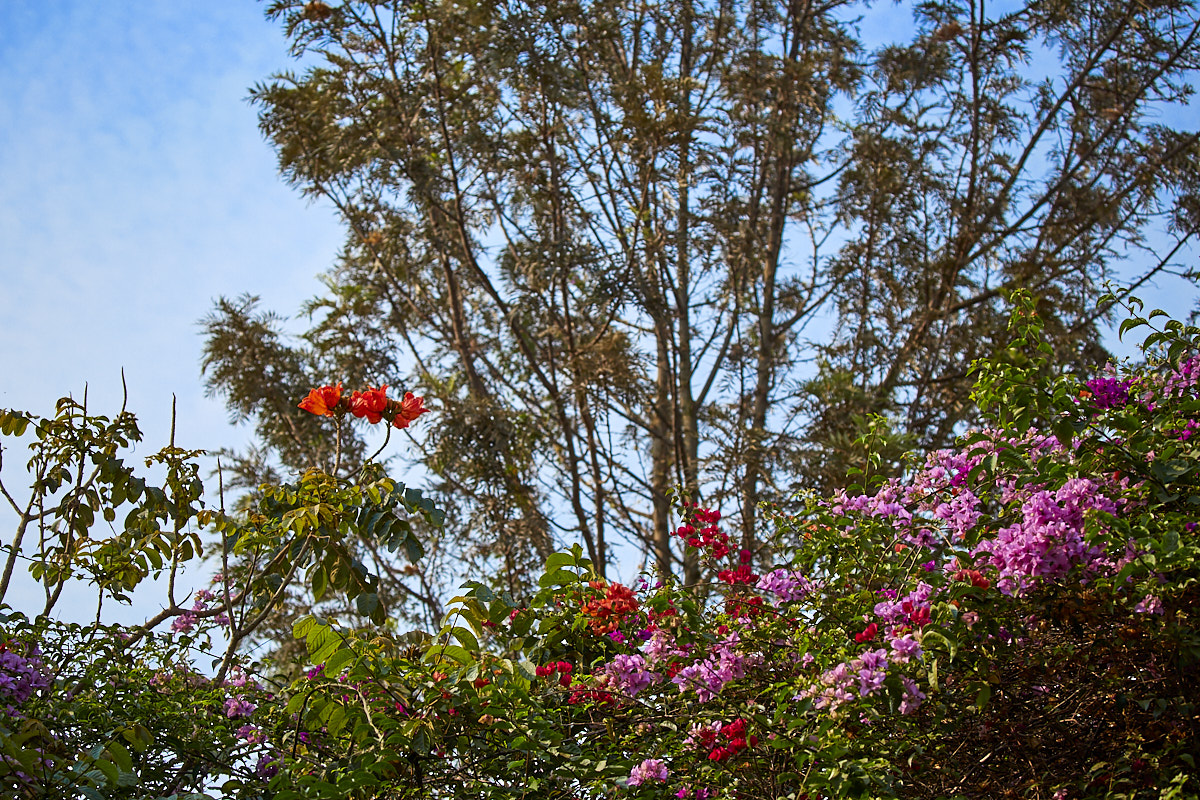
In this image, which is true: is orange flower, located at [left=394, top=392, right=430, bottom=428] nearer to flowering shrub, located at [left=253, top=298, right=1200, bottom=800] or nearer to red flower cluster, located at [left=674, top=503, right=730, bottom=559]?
flowering shrub, located at [left=253, top=298, right=1200, bottom=800]

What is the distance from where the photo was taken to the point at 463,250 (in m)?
6.57

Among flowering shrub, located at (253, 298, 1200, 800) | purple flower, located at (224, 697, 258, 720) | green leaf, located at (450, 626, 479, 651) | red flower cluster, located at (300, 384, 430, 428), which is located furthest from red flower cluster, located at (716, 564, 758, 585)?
purple flower, located at (224, 697, 258, 720)

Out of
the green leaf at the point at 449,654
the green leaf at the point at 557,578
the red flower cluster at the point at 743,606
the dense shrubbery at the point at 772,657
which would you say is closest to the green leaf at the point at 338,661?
the dense shrubbery at the point at 772,657

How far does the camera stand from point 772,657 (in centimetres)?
224

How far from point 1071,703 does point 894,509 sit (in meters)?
0.53

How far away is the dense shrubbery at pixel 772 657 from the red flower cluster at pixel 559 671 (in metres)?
0.01

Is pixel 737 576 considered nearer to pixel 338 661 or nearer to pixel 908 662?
pixel 908 662

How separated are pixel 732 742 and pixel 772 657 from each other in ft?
0.78

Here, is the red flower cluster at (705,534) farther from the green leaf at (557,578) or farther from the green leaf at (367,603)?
the green leaf at (367,603)

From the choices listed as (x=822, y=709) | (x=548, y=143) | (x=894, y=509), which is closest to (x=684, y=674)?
(x=822, y=709)

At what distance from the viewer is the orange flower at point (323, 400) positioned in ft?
7.22

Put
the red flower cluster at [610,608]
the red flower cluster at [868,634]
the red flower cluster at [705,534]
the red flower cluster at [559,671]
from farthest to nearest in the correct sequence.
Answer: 1. the red flower cluster at [705,534]
2. the red flower cluster at [610,608]
3. the red flower cluster at [559,671]
4. the red flower cluster at [868,634]

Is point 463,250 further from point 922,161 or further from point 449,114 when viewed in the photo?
point 922,161

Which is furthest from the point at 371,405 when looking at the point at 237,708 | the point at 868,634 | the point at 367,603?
the point at 868,634
